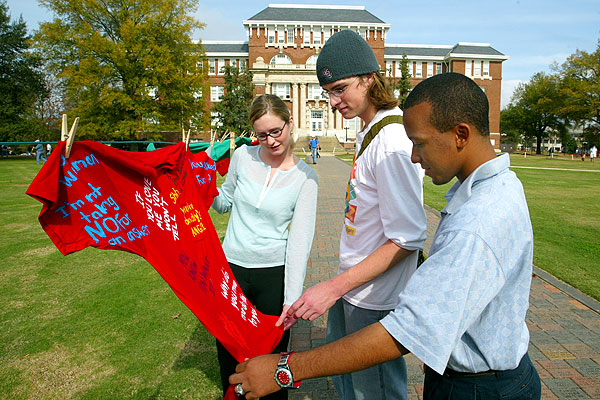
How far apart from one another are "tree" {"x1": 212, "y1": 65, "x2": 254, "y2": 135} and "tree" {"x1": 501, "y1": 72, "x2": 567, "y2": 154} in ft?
→ 137

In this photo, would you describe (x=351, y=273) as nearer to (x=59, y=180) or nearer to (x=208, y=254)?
(x=208, y=254)

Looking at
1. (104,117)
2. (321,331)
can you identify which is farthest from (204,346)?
(104,117)

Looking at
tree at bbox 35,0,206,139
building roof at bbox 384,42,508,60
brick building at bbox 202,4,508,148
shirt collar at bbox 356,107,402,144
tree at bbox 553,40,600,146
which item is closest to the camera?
shirt collar at bbox 356,107,402,144

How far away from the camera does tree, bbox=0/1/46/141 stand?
43.3m

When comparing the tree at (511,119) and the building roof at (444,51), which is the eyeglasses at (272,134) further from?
the tree at (511,119)

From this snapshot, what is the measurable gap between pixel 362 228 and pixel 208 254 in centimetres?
102

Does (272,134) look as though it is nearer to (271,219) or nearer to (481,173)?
(271,219)

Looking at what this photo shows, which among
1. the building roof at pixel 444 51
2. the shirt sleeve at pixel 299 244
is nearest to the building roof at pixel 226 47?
the building roof at pixel 444 51

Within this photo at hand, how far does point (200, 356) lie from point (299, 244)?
1.99 m

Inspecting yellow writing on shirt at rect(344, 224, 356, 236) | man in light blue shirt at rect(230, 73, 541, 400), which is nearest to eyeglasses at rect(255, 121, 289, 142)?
yellow writing on shirt at rect(344, 224, 356, 236)

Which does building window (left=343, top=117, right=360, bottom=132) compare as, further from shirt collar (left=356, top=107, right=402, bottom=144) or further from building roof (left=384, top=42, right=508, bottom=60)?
shirt collar (left=356, top=107, right=402, bottom=144)

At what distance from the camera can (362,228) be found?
2.04 m

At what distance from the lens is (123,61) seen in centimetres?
3212

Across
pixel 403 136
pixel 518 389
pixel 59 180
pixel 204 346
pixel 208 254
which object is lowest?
pixel 204 346
